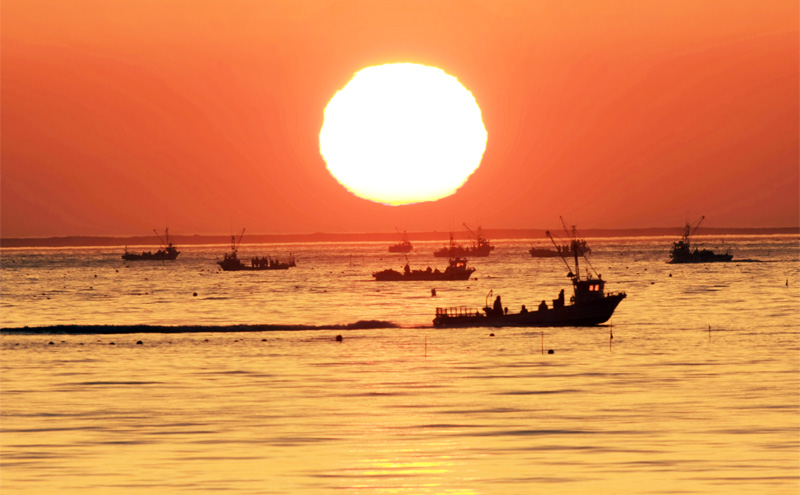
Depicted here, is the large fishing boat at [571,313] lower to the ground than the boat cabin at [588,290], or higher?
lower

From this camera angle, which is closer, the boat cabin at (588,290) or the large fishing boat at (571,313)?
the large fishing boat at (571,313)

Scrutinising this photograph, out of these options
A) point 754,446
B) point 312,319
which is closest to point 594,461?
point 754,446

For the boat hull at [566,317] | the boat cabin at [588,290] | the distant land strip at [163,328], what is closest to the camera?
the boat hull at [566,317]

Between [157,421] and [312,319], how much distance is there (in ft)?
267

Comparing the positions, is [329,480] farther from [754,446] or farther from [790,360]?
[790,360]

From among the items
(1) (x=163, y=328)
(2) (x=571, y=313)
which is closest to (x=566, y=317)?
(2) (x=571, y=313)

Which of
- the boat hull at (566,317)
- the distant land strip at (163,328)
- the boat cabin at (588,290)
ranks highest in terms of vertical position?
the boat cabin at (588,290)

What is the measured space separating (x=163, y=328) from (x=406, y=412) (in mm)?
69471

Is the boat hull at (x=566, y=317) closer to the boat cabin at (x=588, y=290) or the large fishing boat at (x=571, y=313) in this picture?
the large fishing boat at (x=571, y=313)

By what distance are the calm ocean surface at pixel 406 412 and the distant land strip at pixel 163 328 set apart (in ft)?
16.7

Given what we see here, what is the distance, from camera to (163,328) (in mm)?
118188

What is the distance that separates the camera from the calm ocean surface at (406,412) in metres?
37.8

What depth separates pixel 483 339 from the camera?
10169 cm

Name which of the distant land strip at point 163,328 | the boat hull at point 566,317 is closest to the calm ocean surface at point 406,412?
the boat hull at point 566,317
